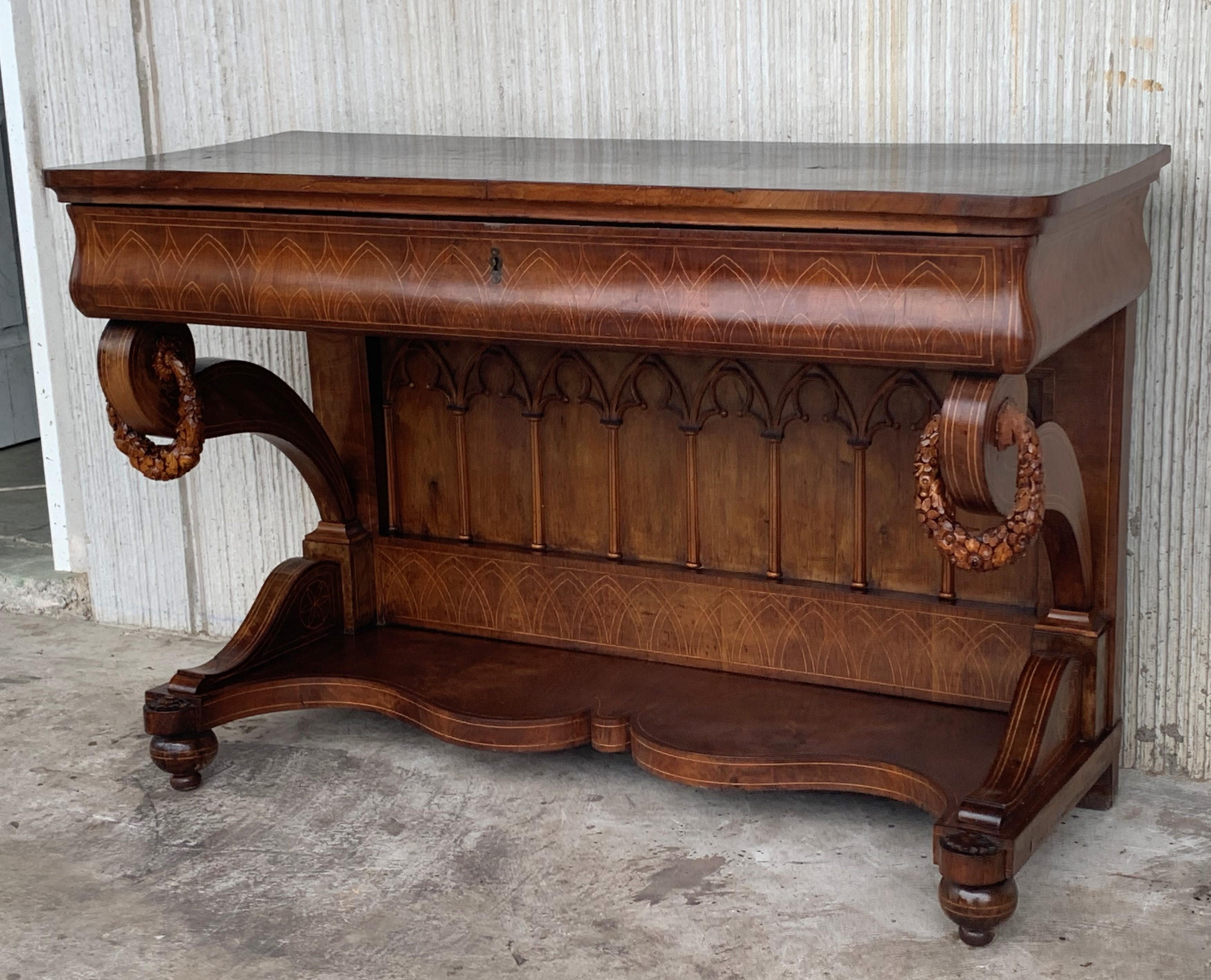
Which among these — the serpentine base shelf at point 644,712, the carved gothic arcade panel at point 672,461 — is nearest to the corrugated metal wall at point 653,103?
the carved gothic arcade panel at point 672,461

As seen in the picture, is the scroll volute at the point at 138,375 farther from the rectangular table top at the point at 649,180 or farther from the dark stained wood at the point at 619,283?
the rectangular table top at the point at 649,180

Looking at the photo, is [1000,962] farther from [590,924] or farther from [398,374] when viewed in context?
[398,374]

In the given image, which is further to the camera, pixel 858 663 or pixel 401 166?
pixel 858 663

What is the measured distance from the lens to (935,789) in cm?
233

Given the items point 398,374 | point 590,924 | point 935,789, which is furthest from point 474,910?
point 398,374

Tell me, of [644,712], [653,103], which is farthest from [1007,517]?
[653,103]

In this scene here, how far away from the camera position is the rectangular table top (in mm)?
2004

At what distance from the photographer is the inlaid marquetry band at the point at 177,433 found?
259cm

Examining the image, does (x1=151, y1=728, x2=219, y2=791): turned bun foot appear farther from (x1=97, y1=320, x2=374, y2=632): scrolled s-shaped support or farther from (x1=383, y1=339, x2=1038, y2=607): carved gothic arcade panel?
(x1=383, y1=339, x2=1038, y2=607): carved gothic arcade panel

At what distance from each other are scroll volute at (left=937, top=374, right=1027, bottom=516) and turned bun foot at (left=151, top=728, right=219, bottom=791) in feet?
4.60

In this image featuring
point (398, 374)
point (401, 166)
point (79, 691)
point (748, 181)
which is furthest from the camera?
point (79, 691)

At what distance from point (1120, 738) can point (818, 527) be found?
23.1 inches

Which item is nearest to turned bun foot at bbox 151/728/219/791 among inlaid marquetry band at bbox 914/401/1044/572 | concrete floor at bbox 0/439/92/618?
concrete floor at bbox 0/439/92/618

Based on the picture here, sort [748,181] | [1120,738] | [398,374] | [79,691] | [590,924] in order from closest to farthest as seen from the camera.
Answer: [748,181]
[590,924]
[1120,738]
[398,374]
[79,691]
